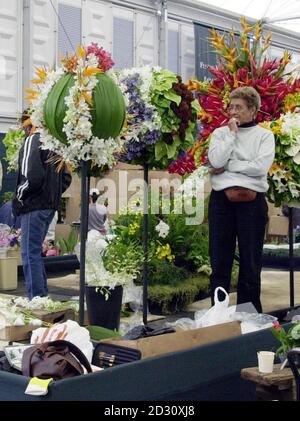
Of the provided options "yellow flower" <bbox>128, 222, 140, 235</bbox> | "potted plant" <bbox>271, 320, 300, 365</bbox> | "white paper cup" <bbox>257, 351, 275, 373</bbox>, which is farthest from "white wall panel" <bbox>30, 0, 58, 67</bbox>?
"white paper cup" <bbox>257, 351, 275, 373</bbox>

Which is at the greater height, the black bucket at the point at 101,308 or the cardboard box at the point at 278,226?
the cardboard box at the point at 278,226

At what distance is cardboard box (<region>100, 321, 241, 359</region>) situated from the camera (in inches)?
119

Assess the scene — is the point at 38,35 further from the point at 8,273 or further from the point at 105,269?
the point at 105,269

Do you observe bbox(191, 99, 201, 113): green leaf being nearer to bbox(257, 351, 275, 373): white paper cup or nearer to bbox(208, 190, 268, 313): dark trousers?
bbox(208, 190, 268, 313): dark trousers

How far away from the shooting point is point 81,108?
3629mm

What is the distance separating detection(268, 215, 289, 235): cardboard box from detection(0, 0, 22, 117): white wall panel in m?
4.15

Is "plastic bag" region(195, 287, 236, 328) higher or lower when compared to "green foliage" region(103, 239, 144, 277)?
lower

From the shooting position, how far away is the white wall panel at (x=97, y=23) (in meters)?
12.6

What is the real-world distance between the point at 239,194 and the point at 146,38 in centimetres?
983

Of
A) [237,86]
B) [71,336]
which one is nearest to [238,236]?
[237,86]

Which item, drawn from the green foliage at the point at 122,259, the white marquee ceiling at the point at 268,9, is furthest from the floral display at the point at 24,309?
the white marquee ceiling at the point at 268,9

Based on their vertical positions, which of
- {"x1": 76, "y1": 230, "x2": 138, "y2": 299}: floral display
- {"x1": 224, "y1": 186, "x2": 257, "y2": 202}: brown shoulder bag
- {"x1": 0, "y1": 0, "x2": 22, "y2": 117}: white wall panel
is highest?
{"x1": 0, "y1": 0, "x2": 22, "y2": 117}: white wall panel

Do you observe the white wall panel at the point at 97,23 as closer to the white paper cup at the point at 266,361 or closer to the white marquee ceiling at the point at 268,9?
the white marquee ceiling at the point at 268,9

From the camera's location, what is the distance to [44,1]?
12000 millimetres
